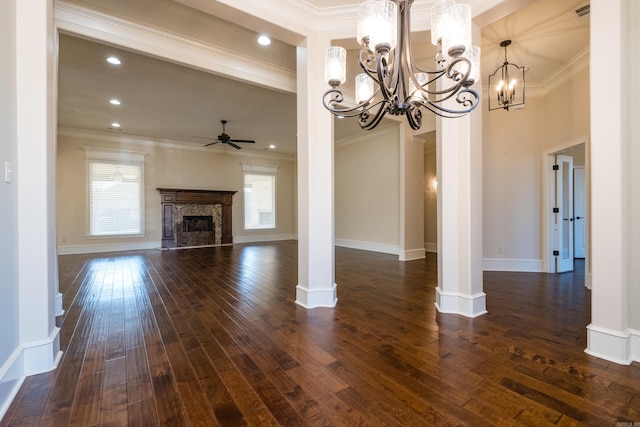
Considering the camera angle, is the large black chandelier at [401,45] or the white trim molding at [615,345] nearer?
the large black chandelier at [401,45]

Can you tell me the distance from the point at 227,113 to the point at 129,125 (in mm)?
2762

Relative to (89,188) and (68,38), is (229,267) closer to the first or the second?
(68,38)

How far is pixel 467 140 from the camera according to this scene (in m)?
2.81

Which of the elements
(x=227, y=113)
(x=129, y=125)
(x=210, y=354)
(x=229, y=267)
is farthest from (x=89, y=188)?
(x=210, y=354)

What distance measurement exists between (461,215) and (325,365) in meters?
1.93

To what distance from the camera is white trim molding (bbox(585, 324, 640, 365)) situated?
1975 mm

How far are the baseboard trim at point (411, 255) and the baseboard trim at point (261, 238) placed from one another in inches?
204

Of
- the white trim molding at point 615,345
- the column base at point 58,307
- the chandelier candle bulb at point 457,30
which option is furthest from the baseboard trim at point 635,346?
the column base at point 58,307

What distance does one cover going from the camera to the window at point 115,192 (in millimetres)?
7375

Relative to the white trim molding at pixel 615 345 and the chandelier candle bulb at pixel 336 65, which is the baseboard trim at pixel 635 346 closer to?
the white trim molding at pixel 615 345

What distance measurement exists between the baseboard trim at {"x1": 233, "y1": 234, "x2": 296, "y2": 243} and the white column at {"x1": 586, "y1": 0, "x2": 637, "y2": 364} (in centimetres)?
873

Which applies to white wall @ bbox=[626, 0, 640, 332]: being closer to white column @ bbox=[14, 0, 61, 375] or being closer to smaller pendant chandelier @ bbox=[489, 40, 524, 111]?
smaller pendant chandelier @ bbox=[489, 40, 524, 111]

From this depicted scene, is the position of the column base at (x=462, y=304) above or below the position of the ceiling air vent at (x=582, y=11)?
below

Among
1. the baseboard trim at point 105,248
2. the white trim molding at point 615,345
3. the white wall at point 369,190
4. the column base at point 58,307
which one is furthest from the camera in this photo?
the baseboard trim at point 105,248
